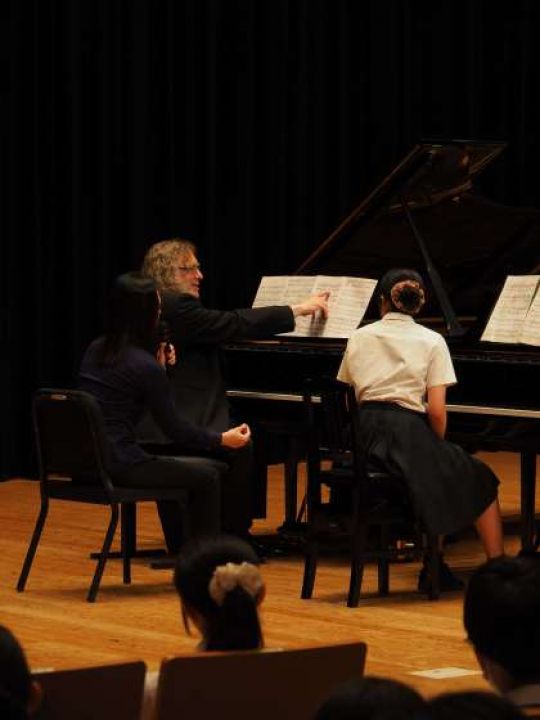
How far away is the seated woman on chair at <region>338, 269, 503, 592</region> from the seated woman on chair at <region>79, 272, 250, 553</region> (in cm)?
50

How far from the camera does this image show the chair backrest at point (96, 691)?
230 cm

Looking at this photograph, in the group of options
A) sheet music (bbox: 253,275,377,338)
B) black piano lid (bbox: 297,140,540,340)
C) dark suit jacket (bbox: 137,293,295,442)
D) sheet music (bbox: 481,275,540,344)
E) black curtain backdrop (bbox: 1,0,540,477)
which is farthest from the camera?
black curtain backdrop (bbox: 1,0,540,477)

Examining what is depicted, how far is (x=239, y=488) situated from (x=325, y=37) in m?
4.87

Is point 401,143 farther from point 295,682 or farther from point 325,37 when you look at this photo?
point 295,682

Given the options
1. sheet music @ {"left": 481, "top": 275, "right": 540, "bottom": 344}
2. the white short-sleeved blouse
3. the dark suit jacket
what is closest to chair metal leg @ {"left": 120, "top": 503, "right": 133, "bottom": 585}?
the dark suit jacket

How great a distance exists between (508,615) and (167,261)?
13.3 ft

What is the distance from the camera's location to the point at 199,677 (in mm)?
2422

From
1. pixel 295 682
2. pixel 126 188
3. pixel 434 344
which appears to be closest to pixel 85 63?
pixel 126 188

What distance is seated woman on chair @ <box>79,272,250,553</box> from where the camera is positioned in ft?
18.8

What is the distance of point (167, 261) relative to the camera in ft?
20.9

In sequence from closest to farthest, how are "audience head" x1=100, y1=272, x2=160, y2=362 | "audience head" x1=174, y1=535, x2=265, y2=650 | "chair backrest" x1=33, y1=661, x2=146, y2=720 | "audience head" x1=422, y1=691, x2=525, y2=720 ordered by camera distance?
"audience head" x1=422, y1=691, x2=525, y2=720 < "chair backrest" x1=33, y1=661, x2=146, y2=720 < "audience head" x1=174, y1=535, x2=265, y2=650 < "audience head" x1=100, y1=272, x2=160, y2=362

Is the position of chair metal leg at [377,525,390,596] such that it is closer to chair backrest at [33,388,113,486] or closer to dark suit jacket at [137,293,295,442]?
dark suit jacket at [137,293,295,442]

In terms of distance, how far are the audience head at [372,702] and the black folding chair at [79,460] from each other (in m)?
3.80

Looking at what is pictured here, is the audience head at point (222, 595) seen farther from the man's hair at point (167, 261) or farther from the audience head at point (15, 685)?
the man's hair at point (167, 261)
